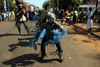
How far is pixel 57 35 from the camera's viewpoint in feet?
9.66

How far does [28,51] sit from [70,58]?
67.4 inches

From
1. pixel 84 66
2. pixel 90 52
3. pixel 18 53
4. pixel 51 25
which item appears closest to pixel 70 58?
pixel 84 66

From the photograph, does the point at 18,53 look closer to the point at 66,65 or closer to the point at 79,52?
the point at 66,65

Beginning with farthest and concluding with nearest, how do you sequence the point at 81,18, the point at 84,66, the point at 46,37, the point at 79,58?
the point at 81,18
the point at 79,58
the point at 46,37
the point at 84,66

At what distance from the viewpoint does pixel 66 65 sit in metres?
2.96

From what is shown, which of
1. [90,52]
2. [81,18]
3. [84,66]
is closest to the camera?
[84,66]

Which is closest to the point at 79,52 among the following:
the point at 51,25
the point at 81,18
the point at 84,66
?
the point at 84,66

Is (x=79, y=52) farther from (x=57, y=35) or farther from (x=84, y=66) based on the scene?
(x=57, y=35)

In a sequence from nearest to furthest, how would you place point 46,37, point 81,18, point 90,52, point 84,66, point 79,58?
point 84,66
point 46,37
point 79,58
point 90,52
point 81,18

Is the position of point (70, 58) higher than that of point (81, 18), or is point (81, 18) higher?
point (81, 18)

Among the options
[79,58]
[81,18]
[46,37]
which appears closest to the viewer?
[46,37]

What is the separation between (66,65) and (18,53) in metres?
1.96

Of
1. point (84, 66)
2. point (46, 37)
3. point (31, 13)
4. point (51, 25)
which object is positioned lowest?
point (84, 66)

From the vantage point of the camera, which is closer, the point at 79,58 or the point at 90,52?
the point at 79,58
